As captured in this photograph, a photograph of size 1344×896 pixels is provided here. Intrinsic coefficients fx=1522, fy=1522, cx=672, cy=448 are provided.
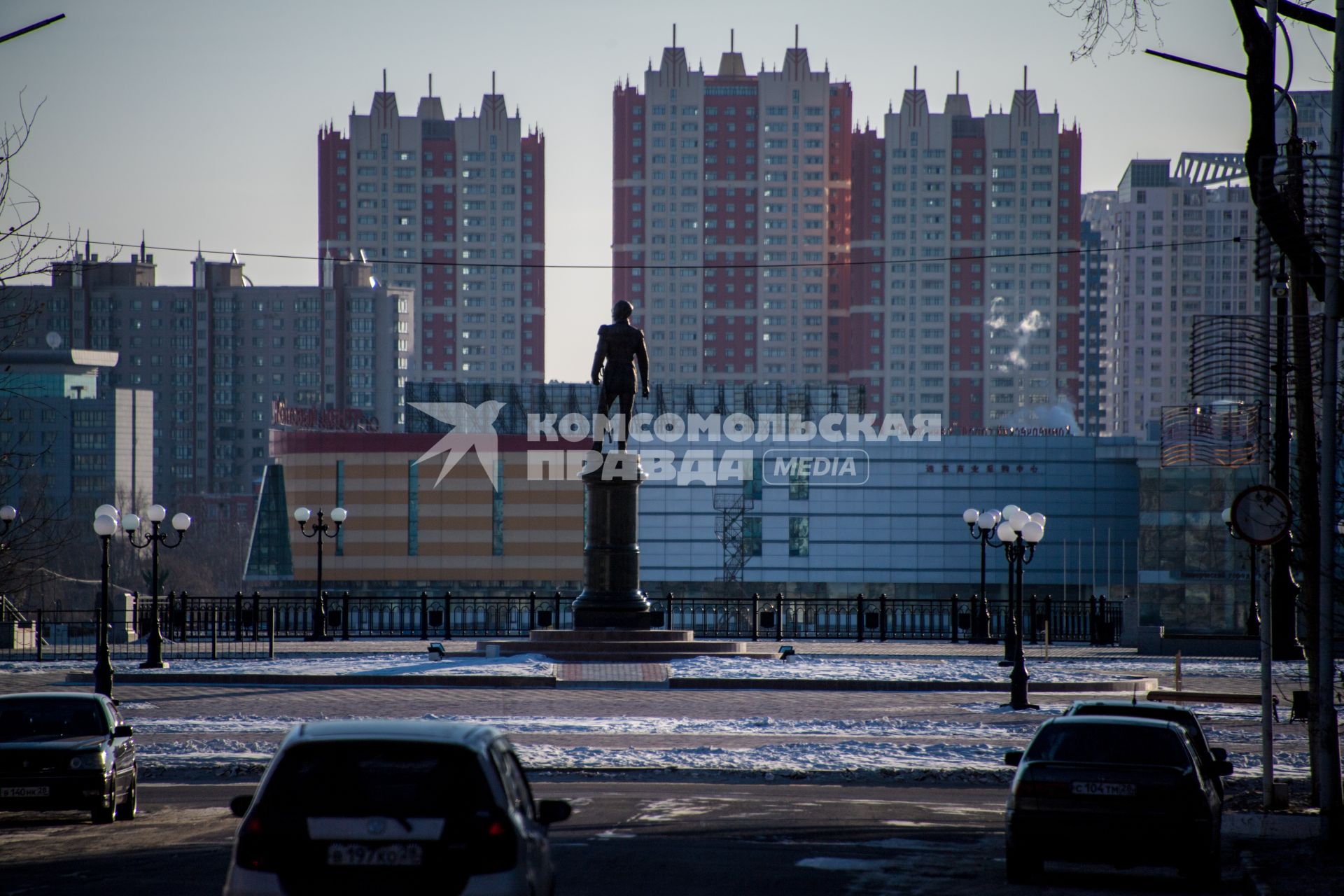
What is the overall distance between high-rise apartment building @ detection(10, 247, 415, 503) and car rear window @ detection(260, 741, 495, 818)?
172 m

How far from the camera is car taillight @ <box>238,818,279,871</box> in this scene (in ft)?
23.7

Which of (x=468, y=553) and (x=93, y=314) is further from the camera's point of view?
(x=93, y=314)

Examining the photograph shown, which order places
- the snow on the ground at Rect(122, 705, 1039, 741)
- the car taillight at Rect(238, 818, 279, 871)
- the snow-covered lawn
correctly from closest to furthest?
the car taillight at Rect(238, 818, 279, 871)
the snow on the ground at Rect(122, 705, 1039, 741)
the snow-covered lawn

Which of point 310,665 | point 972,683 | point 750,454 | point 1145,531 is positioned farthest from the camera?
point 750,454

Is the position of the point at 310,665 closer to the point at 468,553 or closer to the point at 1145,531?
the point at 1145,531

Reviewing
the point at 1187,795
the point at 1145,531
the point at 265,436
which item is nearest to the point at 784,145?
the point at 265,436

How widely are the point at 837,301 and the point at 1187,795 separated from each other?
581ft

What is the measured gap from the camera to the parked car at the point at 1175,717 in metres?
12.6

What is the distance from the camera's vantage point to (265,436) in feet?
584

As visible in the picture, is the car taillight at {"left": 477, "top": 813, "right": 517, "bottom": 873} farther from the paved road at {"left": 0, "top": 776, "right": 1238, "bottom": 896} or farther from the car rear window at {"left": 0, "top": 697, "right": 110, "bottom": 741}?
the car rear window at {"left": 0, "top": 697, "right": 110, "bottom": 741}

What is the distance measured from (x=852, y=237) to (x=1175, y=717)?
175m

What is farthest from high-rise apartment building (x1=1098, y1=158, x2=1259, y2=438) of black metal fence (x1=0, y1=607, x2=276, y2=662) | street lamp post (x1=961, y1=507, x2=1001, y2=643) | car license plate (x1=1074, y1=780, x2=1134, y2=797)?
car license plate (x1=1074, y1=780, x2=1134, y2=797)

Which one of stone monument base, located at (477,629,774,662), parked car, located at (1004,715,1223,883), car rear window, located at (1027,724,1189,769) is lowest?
stone monument base, located at (477,629,774,662)

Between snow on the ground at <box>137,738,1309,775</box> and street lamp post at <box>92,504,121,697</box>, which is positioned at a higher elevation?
street lamp post at <box>92,504,121,697</box>
